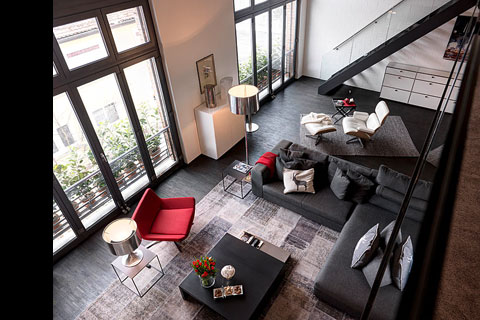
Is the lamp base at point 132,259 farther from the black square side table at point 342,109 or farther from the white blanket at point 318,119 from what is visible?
the black square side table at point 342,109

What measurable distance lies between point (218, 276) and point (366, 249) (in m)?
1.69

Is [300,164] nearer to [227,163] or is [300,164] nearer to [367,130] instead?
[227,163]

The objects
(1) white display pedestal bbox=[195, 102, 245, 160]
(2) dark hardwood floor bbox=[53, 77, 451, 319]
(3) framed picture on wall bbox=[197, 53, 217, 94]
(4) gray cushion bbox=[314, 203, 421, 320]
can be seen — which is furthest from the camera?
(1) white display pedestal bbox=[195, 102, 245, 160]

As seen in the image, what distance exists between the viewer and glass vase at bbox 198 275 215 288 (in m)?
3.54

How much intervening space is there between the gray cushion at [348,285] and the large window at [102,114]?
3.26 m

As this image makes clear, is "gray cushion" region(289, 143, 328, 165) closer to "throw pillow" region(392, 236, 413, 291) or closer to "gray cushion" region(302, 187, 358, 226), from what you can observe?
"gray cushion" region(302, 187, 358, 226)

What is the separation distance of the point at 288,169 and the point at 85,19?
3292 millimetres

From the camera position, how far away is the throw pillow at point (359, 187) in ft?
14.3

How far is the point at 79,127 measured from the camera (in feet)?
13.9

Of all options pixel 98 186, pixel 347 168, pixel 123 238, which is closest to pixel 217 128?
pixel 98 186

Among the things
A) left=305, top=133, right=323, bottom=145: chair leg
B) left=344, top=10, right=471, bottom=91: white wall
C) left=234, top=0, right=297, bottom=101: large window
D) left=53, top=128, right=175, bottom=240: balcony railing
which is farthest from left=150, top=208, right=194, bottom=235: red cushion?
left=344, top=10, right=471, bottom=91: white wall

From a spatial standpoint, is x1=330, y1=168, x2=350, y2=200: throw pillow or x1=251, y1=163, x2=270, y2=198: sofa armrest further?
x1=251, y1=163, x2=270, y2=198: sofa armrest

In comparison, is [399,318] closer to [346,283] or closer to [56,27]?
[346,283]

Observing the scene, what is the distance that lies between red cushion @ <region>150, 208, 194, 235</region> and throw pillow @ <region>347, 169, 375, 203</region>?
2.25 meters
